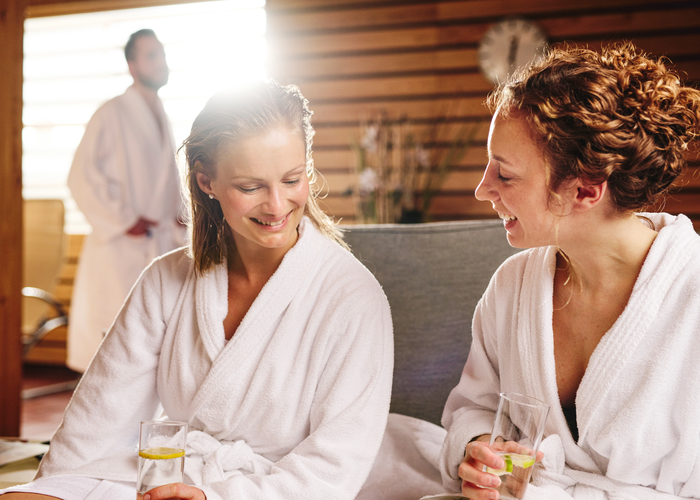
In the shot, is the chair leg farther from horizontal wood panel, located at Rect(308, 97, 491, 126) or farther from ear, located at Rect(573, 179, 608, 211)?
ear, located at Rect(573, 179, 608, 211)

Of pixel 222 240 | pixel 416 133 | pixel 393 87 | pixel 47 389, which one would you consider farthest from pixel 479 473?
pixel 47 389

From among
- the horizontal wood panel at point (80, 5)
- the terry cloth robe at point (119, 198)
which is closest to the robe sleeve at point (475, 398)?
the terry cloth robe at point (119, 198)

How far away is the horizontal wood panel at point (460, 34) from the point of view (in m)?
3.30

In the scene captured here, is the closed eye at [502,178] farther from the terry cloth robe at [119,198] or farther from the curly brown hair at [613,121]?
the terry cloth robe at [119,198]

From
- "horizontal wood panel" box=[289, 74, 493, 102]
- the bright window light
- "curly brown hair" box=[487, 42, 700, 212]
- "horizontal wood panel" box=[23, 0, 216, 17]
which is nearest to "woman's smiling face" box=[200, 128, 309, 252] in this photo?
"curly brown hair" box=[487, 42, 700, 212]

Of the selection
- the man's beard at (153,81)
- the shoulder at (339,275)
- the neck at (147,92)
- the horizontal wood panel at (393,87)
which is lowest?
the shoulder at (339,275)

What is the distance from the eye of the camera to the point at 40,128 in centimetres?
458

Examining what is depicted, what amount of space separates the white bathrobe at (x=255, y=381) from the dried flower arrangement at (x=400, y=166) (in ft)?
6.48

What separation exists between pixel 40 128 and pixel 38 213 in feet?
3.98

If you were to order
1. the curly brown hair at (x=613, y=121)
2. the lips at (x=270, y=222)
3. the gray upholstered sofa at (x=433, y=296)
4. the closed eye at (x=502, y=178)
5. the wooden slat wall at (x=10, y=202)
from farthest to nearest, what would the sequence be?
the wooden slat wall at (x=10, y=202) < the gray upholstered sofa at (x=433, y=296) < the lips at (x=270, y=222) < the closed eye at (x=502, y=178) < the curly brown hair at (x=613, y=121)

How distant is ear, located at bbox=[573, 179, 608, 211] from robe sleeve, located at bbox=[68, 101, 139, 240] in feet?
8.14

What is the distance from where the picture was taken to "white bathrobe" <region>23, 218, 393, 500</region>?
3.69ft

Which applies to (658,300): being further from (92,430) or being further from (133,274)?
(133,274)

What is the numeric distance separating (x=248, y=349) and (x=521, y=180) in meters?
0.63
